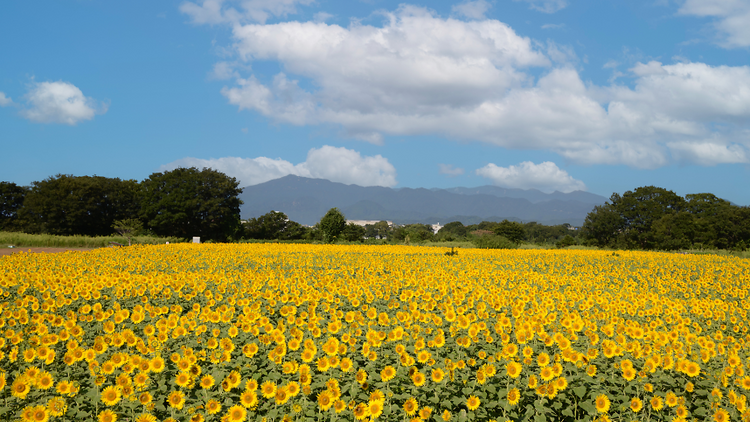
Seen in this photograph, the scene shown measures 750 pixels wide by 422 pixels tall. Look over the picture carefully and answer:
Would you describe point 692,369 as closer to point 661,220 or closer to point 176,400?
point 176,400

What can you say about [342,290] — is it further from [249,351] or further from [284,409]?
[284,409]

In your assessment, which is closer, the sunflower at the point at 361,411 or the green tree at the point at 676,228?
the sunflower at the point at 361,411

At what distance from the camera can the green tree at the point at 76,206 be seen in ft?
182

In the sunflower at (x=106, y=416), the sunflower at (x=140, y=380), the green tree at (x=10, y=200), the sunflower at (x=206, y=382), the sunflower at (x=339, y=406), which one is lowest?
the sunflower at (x=106, y=416)

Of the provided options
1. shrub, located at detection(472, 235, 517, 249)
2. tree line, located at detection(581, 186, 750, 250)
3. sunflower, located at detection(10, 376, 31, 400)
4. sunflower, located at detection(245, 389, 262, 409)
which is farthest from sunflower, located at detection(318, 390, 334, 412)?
tree line, located at detection(581, 186, 750, 250)

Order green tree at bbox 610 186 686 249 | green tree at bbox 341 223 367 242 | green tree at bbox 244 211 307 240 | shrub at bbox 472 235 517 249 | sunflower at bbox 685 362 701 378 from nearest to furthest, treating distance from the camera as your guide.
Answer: sunflower at bbox 685 362 701 378, shrub at bbox 472 235 517 249, green tree at bbox 341 223 367 242, green tree at bbox 610 186 686 249, green tree at bbox 244 211 307 240

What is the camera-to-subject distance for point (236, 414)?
11.6 feet

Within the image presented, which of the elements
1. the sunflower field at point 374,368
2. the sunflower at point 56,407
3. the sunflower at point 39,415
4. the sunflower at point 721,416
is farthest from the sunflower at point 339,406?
the sunflower at point 721,416

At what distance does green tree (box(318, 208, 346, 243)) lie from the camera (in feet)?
131

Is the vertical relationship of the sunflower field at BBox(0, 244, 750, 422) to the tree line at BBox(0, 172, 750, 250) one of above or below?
below

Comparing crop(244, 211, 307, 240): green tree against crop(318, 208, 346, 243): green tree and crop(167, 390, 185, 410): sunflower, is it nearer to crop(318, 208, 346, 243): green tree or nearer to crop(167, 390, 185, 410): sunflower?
crop(318, 208, 346, 243): green tree

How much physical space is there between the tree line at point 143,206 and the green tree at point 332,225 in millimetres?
19179

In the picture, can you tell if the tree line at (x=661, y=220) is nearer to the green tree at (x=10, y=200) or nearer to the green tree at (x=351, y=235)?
the green tree at (x=351, y=235)

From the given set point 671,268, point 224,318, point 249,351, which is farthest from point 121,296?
point 671,268
